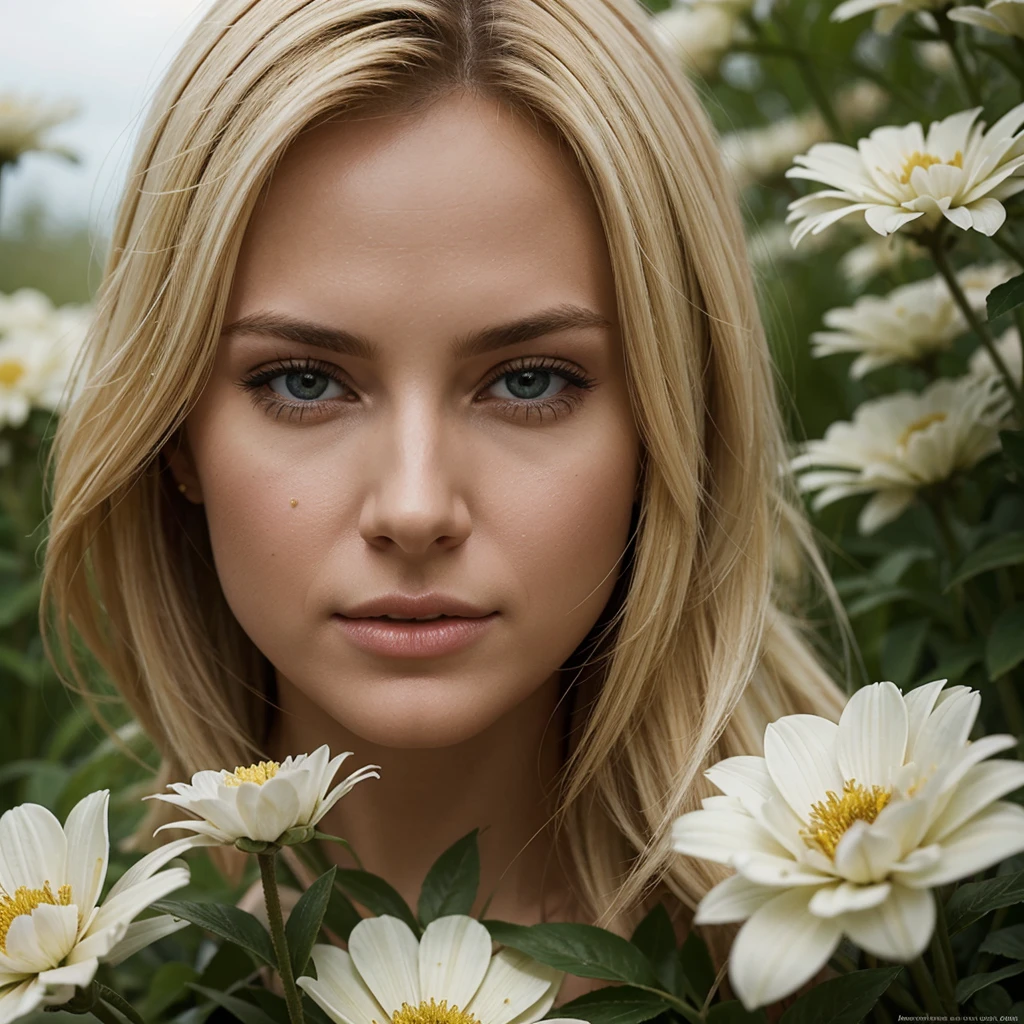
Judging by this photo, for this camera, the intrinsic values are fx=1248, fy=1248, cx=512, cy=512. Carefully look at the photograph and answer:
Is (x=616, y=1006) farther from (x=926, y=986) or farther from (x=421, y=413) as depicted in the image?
(x=421, y=413)

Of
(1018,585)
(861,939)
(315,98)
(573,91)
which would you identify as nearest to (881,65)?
(1018,585)

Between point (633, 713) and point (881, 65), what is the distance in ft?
3.89

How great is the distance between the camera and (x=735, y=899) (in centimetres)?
55

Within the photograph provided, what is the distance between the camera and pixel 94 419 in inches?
35.2

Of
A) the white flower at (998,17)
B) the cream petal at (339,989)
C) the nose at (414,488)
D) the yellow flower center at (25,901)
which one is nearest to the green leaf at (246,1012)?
the cream petal at (339,989)

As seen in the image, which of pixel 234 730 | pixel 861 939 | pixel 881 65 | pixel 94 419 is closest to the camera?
pixel 861 939

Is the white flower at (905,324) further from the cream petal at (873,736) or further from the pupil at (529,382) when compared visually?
the cream petal at (873,736)

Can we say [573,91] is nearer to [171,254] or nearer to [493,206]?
[493,206]

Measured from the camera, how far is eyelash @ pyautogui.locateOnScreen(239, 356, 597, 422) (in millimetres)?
800

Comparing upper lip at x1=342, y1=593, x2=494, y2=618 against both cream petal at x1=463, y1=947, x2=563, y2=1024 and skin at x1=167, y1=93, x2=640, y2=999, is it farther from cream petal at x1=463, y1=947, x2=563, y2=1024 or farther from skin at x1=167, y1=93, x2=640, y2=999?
cream petal at x1=463, y1=947, x2=563, y2=1024

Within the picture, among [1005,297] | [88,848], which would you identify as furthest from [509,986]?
[1005,297]

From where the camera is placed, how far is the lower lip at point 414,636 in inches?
30.5

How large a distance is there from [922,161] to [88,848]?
67 centimetres

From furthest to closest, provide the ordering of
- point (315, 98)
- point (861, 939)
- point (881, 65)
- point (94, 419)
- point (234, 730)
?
point (881, 65)
point (234, 730)
point (94, 419)
point (315, 98)
point (861, 939)
